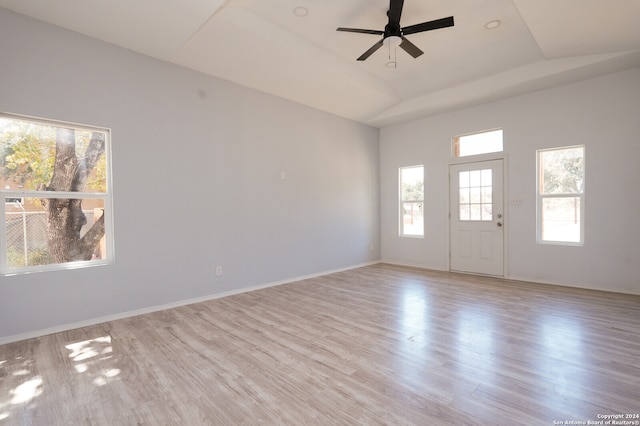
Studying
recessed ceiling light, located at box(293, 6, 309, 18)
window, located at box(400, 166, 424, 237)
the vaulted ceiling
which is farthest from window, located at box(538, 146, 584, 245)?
recessed ceiling light, located at box(293, 6, 309, 18)

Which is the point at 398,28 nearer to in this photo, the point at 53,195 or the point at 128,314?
the point at 53,195

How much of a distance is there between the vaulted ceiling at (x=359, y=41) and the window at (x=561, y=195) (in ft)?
3.66

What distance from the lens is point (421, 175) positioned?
6.23 m

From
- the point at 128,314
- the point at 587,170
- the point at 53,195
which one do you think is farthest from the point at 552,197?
the point at 53,195

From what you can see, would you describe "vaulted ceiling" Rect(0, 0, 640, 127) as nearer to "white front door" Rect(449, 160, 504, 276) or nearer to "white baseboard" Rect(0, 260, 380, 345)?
"white front door" Rect(449, 160, 504, 276)

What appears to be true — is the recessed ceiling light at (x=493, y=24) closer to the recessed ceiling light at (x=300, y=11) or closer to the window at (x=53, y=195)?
the recessed ceiling light at (x=300, y=11)

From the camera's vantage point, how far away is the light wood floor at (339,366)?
1752 mm

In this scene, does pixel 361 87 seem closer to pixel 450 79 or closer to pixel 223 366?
pixel 450 79

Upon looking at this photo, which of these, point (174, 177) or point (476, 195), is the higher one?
point (174, 177)

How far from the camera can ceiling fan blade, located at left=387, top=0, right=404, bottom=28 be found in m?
2.73

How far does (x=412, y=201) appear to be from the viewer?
20.9 feet

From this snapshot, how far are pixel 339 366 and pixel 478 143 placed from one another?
487 centimetres

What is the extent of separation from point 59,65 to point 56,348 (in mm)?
2766

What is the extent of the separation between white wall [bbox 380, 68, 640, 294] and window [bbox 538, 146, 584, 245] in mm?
115
